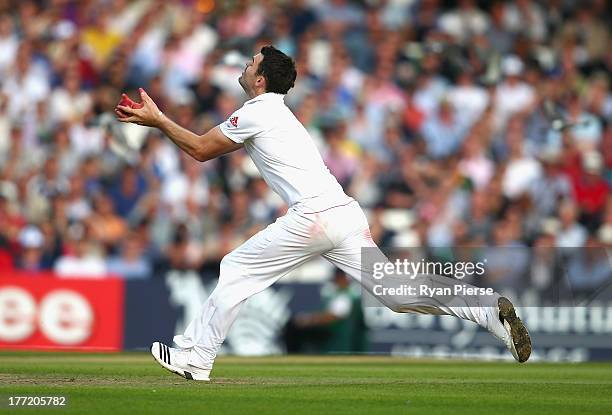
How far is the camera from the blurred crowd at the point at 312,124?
56.6 feet

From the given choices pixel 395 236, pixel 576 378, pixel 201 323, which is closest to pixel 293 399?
pixel 201 323

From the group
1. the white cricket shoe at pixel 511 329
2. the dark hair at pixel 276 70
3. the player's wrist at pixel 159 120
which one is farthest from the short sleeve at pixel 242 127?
the white cricket shoe at pixel 511 329

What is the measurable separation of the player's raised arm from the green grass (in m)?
1.75

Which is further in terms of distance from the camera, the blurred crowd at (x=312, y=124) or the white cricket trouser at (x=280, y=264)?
the blurred crowd at (x=312, y=124)

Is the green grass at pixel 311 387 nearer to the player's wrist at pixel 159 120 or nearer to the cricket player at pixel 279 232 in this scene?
the cricket player at pixel 279 232

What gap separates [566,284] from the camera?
51.7 ft

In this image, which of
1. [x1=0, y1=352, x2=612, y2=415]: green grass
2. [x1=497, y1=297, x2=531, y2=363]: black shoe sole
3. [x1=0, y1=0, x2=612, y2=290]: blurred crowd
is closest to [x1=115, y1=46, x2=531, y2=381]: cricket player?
[x1=497, y1=297, x2=531, y2=363]: black shoe sole

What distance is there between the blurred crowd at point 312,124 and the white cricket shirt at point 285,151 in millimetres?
6549

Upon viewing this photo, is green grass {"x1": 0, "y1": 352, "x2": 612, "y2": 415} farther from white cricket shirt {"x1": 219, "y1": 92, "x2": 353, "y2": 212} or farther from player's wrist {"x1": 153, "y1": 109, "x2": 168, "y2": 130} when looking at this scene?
player's wrist {"x1": 153, "y1": 109, "x2": 168, "y2": 130}

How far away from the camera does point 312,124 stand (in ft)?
61.3

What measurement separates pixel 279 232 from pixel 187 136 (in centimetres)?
99

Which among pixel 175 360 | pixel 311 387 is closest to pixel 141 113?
pixel 175 360

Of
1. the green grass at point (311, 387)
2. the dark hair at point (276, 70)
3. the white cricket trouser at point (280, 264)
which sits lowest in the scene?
the green grass at point (311, 387)

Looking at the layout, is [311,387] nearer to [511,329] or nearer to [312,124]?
[511,329]
